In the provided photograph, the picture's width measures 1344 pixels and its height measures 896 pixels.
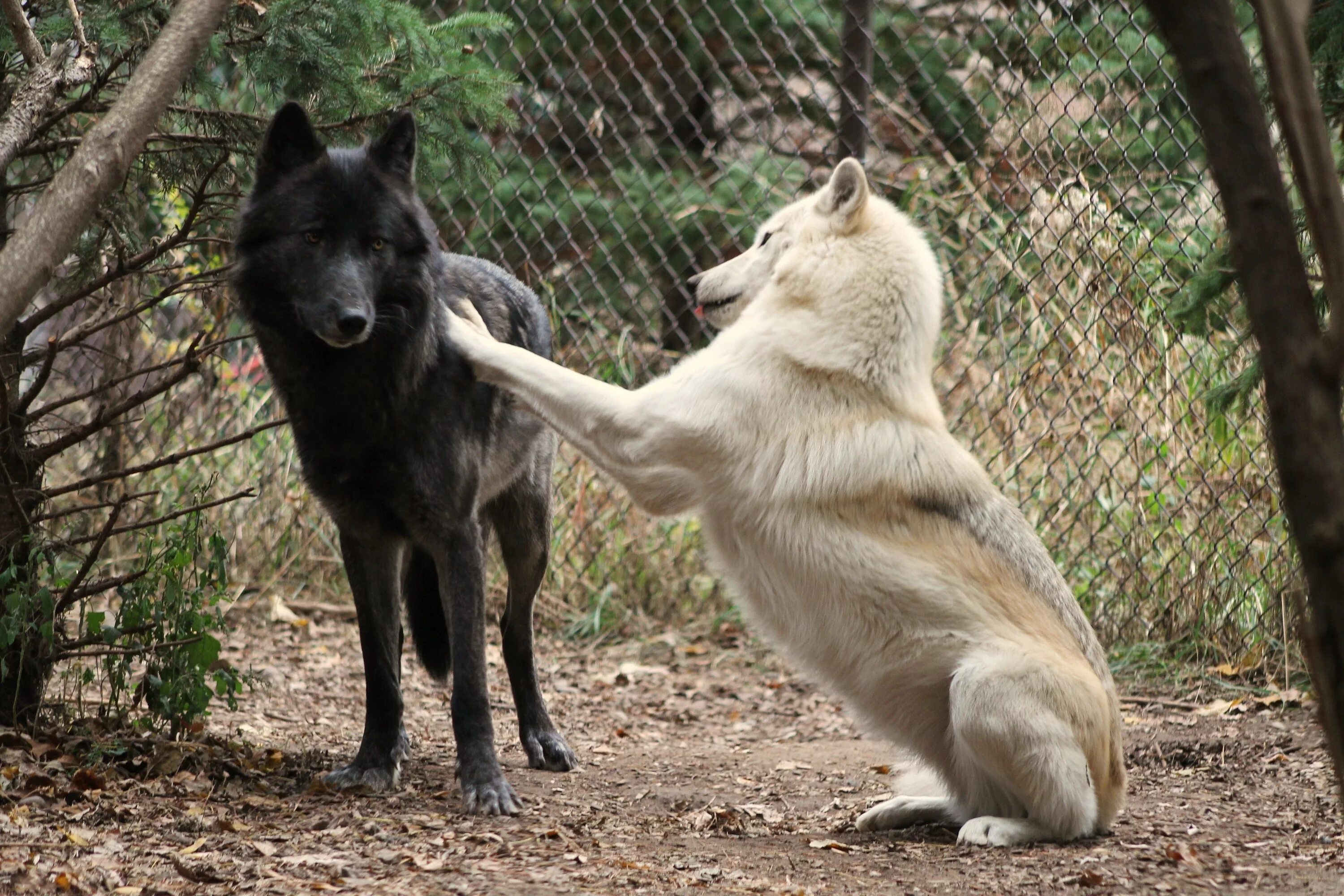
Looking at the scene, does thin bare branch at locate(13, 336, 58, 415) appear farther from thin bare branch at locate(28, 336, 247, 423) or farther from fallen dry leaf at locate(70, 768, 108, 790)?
fallen dry leaf at locate(70, 768, 108, 790)

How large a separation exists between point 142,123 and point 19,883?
1.37m

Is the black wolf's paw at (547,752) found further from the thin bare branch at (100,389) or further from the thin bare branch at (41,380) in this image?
the thin bare branch at (41,380)

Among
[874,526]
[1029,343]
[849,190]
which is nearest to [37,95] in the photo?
[849,190]

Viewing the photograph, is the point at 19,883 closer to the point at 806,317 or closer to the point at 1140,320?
the point at 806,317

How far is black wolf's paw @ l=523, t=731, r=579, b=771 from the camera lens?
3957 mm

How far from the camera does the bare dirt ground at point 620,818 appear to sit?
2.56 m

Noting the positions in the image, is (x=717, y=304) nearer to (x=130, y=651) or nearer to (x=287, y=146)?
(x=287, y=146)

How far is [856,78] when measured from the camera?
19.1 feet

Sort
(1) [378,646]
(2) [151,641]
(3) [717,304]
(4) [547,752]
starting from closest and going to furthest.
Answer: (2) [151,641] < (1) [378,646] < (3) [717,304] < (4) [547,752]

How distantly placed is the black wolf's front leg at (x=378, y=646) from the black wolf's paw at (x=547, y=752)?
529mm

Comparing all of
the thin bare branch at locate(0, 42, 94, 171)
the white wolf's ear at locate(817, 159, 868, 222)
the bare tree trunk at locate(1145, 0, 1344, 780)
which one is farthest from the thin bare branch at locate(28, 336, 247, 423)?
the bare tree trunk at locate(1145, 0, 1344, 780)

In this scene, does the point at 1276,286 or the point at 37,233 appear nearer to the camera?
the point at 1276,286

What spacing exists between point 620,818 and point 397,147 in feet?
6.19

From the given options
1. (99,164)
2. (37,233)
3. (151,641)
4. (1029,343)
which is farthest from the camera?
(1029,343)
